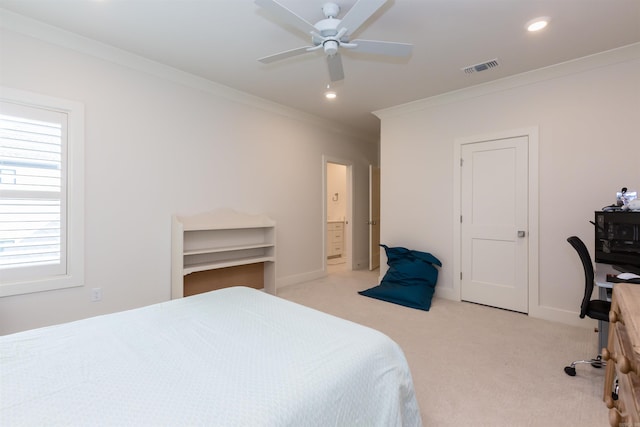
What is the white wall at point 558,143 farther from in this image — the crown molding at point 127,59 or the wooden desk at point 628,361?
the wooden desk at point 628,361

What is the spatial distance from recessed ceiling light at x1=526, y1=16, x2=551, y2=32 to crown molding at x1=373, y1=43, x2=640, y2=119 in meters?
0.87

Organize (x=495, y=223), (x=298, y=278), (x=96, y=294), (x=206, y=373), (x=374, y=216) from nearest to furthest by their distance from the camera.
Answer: (x=206, y=373)
(x=96, y=294)
(x=495, y=223)
(x=298, y=278)
(x=374, y=216)

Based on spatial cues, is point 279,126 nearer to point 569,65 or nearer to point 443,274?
point 443,274

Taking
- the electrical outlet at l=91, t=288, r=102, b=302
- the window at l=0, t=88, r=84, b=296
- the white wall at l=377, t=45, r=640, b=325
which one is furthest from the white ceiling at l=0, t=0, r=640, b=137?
the electrical outlet at l=91, t=288, r=102, b=302

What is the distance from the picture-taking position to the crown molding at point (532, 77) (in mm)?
2715

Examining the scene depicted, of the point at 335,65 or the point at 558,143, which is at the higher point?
the point at 335,65

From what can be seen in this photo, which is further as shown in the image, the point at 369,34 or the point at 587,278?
the point at 369,34

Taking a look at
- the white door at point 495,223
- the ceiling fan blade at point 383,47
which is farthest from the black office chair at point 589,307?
the ceiling fan blade at point 383,47

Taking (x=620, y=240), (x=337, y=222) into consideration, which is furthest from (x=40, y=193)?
(x=337, y=222)

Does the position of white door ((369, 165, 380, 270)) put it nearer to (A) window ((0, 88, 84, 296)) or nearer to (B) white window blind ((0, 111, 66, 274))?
(A) window ((0, 88, 84, 296))

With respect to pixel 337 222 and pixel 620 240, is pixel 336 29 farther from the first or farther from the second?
pixel 337 222

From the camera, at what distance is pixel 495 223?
3453 millimetres

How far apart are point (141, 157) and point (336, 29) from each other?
2265 millimetres

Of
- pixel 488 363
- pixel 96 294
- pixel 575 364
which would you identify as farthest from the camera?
pixel 96 294
